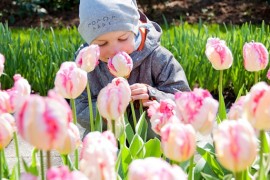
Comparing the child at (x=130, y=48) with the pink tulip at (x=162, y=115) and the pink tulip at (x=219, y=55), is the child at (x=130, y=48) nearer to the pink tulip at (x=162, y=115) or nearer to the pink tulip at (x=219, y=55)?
the pink tulip at (x=219, y=55)

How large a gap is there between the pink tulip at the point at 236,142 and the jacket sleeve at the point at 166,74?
5.08 feet

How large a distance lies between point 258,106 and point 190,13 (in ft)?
21.4

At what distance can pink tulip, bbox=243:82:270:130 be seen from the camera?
108cm

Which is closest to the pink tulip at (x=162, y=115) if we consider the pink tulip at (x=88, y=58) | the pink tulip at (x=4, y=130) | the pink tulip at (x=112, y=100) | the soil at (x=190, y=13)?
the pink tulip at (x=112, y=100)

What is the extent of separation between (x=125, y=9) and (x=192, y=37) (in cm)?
158

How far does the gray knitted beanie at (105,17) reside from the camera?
2371mm

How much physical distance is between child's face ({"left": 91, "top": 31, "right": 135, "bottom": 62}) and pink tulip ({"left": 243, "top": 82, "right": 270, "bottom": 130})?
1.26 m

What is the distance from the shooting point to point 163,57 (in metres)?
2.68

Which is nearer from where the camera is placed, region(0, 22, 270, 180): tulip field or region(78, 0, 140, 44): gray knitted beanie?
region(0, 22, 270, 180): tulip field

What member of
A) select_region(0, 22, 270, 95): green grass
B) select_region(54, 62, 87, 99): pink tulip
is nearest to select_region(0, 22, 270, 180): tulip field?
select_region(54, 62, 87, 99): pink tulip

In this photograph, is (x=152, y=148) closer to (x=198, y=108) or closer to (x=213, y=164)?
(x=213, y=164)

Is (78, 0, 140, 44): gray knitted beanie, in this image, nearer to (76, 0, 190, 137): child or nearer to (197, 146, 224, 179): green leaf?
(76, 0, 190, 137): child

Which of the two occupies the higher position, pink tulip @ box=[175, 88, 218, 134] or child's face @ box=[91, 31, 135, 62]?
pink tulip @ box=[175, 88, 218, 134]

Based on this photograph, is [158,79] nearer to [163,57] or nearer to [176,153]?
[163,57]
